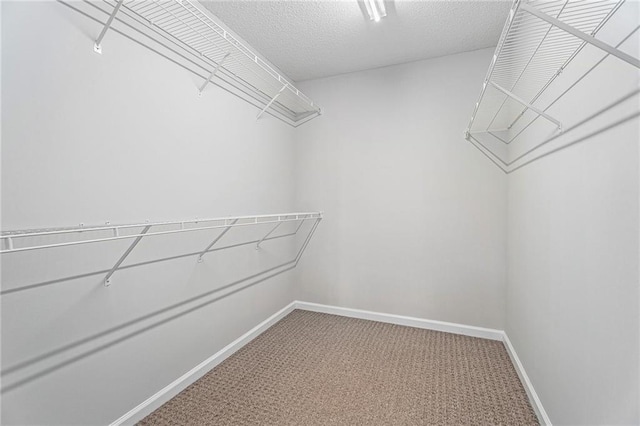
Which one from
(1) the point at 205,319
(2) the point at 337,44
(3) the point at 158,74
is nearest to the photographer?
(3) the point at 158,74

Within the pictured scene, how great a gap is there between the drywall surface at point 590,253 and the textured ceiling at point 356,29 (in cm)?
98

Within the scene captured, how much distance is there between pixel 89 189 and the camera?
1231 millimetres

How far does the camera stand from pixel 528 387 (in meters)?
1.61

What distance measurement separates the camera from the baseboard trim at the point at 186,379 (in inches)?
55.7

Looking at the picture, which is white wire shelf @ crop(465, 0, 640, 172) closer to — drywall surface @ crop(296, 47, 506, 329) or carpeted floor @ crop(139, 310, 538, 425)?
drywall surface @ crop(296, 47, 506, 329)

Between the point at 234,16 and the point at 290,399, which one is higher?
the point at 234,16

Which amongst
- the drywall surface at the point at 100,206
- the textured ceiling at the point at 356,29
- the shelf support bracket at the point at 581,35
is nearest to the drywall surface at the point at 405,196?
the textured ceiling at the point at 356,29

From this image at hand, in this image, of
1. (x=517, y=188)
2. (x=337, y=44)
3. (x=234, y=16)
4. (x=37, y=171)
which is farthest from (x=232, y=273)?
(x=517, y=188)

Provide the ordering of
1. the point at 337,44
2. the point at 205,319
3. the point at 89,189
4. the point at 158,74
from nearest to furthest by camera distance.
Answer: the point at 89,189 → the point at 158,74 → the point at 205,319 → the point at 337,44

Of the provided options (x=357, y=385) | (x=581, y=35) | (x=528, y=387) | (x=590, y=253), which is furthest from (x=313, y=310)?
(x=581, y=35)

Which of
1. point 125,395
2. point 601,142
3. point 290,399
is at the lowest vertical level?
point 290,399

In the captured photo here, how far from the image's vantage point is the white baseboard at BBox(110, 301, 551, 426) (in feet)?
4.76

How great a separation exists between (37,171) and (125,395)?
1.10 metres

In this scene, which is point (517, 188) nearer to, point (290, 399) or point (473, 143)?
point (473, 143)
